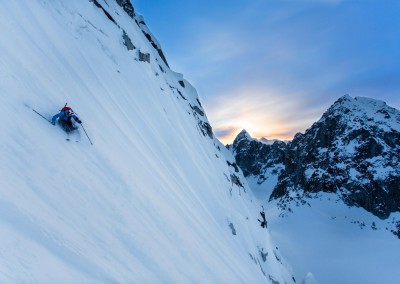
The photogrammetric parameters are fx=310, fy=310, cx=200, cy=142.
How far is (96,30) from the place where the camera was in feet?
72.6

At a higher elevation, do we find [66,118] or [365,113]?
[365,113]

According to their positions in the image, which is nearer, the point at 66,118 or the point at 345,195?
the point at 66,118

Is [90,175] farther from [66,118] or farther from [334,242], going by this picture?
[334,242]

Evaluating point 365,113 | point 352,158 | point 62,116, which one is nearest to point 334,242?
point 352,158

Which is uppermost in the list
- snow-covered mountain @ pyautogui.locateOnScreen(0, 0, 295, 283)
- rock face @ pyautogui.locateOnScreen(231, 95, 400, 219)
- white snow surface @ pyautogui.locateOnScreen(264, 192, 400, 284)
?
rock face @ pyautogui.locateOnScreen(231, 95, 400, 219)

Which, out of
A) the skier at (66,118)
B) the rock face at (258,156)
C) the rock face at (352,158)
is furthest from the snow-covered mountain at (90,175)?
the rock face at (258,156)

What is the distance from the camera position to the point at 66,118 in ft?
34.3

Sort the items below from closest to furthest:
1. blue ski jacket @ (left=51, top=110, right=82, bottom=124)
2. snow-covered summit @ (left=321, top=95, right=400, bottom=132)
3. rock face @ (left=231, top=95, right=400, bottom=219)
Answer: blue ski jacket @ (left=51, top=110, right=82, bottom=124) < rock face @ (left=231, top=95, right=400, bottom=219) < snow-covered summit @ (left=321, top=95, right=400, bottom=132)

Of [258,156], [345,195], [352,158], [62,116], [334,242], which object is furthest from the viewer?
[258,156]

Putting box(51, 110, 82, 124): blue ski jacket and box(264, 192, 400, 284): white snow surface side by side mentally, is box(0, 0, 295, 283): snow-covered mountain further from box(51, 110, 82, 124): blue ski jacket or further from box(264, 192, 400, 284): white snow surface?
box(264, 192, 400, 284): white snow surface

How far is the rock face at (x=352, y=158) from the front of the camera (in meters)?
75.8

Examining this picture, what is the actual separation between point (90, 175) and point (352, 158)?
8605cm

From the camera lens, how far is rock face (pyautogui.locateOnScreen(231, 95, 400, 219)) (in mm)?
75812

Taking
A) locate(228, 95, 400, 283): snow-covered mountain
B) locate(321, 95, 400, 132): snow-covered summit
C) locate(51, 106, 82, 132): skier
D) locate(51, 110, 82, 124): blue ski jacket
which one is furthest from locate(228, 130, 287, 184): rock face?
locate(51, 110, 82, 124): blue ski jacket
